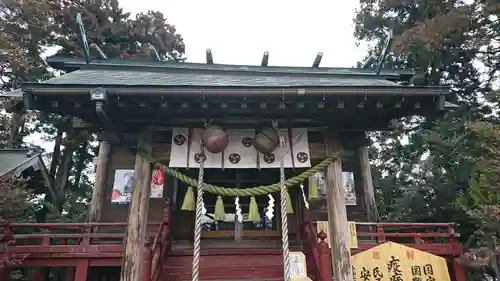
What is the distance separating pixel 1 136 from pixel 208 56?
6.12 meters

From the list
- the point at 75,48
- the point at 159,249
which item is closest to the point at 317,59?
the point at 159,249

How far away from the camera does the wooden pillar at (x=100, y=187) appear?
8.10 m

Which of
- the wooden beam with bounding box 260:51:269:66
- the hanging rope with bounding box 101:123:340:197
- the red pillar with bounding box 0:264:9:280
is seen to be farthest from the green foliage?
the red pillar with bounding box 0:264:9:280

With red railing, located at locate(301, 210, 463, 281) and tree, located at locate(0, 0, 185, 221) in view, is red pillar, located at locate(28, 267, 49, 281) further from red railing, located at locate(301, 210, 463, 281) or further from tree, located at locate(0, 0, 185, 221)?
red railing, located at locate(301, 210, 463, 281)

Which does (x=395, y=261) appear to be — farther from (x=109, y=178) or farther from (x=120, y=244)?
(x=109, y=178)

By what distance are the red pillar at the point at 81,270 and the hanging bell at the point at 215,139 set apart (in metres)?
4.72

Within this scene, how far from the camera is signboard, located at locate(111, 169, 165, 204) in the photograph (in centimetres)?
820

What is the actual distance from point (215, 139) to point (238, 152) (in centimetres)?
55

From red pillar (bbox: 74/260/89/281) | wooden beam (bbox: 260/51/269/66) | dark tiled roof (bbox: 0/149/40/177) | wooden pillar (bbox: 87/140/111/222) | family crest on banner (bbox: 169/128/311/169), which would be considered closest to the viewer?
family crest on banner (bbox: 169/128/311/169)

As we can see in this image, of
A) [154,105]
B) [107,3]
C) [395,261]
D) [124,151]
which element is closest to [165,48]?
[107,3]

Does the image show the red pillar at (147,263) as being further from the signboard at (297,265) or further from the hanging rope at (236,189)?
the signboard at (297,265)

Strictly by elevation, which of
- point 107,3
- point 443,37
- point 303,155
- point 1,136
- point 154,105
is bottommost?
point 303,155

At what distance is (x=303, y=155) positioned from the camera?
5.08 meters

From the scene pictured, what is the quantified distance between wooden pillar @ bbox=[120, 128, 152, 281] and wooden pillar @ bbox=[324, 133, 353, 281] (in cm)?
274
